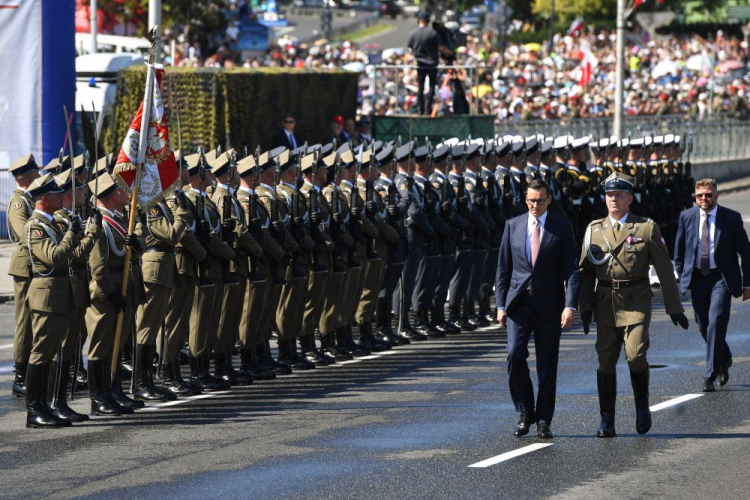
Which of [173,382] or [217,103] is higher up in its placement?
[217,103]

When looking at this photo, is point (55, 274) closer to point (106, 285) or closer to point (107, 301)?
point (106, 285)

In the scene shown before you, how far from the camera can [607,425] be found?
1084 centimetres

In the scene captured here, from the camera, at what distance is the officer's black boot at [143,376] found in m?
12.5

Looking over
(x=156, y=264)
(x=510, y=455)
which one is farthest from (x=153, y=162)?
(x=510, y=455)

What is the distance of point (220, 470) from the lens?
9719 millimetres

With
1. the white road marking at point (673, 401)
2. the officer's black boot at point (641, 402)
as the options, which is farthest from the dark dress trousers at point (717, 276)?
the officer's black boot at point (641, 402)

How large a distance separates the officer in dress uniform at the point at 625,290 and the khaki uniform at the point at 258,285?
3.46 meters

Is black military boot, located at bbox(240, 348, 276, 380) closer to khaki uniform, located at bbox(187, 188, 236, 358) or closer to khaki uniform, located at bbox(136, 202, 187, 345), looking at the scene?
khaki uniform, located at bbox(187, 188, 236, 358)

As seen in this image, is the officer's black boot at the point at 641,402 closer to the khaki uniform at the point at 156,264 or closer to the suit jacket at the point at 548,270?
the suit jacket at the point at 548,270

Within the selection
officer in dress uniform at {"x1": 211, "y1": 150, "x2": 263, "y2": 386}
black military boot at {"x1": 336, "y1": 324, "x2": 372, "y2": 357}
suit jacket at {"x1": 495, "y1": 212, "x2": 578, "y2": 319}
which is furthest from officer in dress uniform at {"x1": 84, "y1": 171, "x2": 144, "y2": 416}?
black military boot at {"x1": 336, "y1": 324, "x2": 372, "y2": 357}

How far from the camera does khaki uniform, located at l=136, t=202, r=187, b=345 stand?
493 inches

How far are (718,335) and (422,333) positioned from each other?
13.3 feet

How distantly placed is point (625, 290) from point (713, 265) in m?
2.48

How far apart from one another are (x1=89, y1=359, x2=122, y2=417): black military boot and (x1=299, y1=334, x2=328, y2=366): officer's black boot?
117 inches
